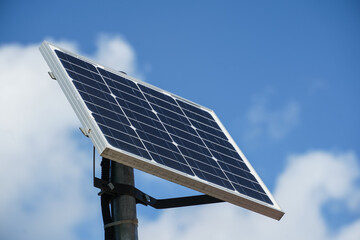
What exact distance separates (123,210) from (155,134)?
2.12 m

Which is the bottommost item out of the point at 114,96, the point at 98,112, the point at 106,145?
the point at 106,145

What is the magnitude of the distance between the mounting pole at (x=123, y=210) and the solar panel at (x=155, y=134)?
45.1 inches

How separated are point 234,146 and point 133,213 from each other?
516 centimetres

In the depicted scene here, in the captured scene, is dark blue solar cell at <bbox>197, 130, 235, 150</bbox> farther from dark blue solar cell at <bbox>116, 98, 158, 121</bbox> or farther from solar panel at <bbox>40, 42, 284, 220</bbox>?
dark blue solar cell at <bbox>116, 98, 158, 121</bbox>

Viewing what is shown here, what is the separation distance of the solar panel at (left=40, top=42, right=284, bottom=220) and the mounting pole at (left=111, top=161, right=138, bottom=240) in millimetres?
1146

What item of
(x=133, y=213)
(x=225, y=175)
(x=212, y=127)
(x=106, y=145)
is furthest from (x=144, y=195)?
(x=212, y=127)

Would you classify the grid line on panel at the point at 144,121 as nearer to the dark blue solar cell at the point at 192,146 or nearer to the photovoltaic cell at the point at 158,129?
the photovoltaic cell at the point at 158,129

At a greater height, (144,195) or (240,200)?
(144,195)

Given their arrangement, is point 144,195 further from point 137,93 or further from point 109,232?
point 137,93

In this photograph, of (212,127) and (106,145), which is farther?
(212,127)

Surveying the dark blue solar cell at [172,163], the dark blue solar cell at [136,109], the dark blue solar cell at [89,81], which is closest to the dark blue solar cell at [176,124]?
the dark blue solar cell at [136,109]

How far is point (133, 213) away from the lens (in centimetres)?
1658

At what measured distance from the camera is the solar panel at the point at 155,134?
15.3m

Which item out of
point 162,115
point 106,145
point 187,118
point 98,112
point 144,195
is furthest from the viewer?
point 187,118
